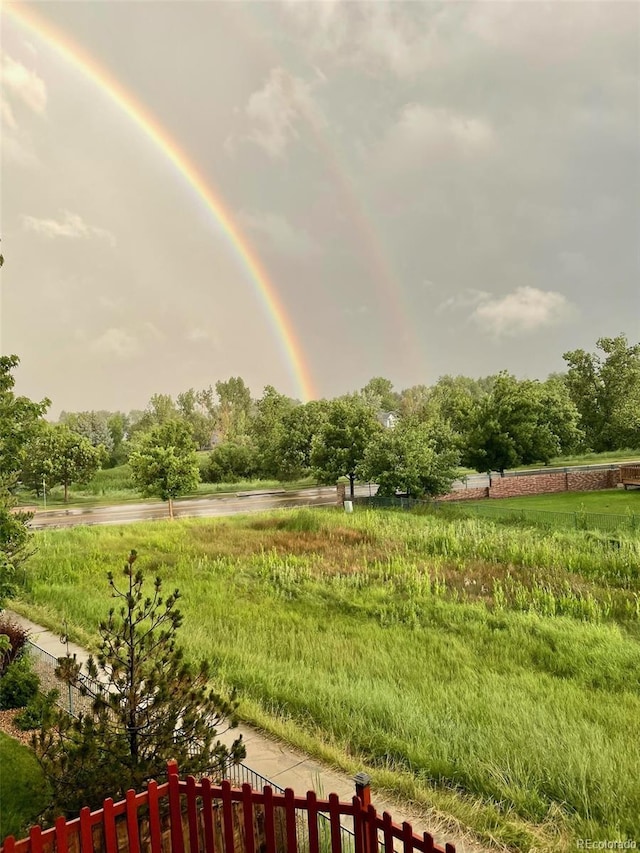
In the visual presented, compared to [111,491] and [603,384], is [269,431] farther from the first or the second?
[603,384]

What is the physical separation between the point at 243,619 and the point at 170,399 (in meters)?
79.4

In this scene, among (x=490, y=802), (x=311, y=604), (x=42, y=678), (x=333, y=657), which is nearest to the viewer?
(x=490, y=802)

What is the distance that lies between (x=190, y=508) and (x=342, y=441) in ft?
36.6

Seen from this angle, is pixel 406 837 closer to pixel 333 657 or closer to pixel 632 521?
pixel 333 657

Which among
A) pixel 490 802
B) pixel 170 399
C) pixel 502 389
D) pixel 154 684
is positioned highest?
pixel 170 399

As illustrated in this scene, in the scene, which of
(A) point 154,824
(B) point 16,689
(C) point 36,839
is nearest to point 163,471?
(B) point 16,689

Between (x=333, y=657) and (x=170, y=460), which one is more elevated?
(x=170, y=460)

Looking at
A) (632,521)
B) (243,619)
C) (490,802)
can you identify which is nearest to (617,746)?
(490,802)

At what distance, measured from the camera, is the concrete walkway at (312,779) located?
4590mm

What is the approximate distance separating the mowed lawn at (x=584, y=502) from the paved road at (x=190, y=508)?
11165 millimetres

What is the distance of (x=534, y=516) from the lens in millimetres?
20297

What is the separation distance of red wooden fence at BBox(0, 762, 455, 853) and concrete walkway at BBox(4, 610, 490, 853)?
1.26 metres

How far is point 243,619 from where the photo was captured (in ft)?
35.5

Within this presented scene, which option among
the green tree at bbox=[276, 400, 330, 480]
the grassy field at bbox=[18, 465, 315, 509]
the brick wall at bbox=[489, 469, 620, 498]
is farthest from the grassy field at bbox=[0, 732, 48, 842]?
the green tree at bbox=[276, 400, 330, 480]
